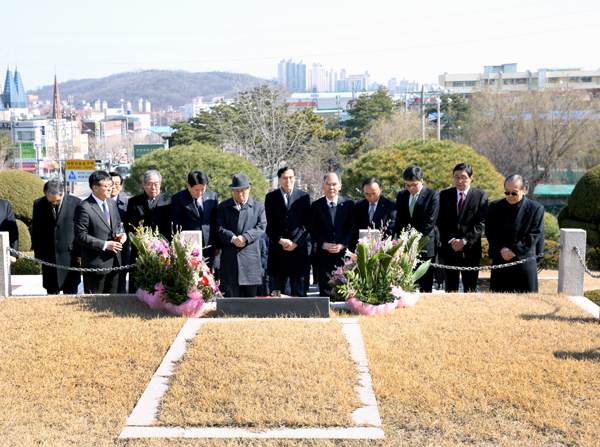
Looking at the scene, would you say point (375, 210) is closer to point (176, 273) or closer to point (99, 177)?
point (176, 273)

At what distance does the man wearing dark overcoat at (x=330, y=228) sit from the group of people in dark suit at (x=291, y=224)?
0.01 m

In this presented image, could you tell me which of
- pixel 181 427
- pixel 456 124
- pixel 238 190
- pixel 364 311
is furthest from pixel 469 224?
pixel 456 124

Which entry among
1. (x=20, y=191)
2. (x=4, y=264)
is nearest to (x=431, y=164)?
(x=4, y=264)

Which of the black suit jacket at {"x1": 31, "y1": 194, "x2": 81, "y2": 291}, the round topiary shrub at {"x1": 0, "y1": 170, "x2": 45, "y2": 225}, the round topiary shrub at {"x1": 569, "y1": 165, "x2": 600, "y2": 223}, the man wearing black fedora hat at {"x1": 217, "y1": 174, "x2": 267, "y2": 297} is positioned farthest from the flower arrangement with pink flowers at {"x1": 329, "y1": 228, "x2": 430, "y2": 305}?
the round topiary shrub at {"x1": 0, "y1": 170, "x2": 45, "y2": 225}

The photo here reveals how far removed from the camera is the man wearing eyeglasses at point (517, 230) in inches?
285

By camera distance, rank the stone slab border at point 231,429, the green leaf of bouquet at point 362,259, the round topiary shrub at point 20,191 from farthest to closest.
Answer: the round topiary shrub at point 20,191 < the green leaf of bouquet at point 362,259 < the stone slab border at point 231,429

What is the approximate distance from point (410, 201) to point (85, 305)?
13.7ft

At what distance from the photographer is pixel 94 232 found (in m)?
7.19

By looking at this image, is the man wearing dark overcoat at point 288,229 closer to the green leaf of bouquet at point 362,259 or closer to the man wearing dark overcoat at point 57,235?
the green leaf of bouquet at point 362,259

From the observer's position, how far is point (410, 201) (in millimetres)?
7586

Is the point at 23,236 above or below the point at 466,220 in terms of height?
below

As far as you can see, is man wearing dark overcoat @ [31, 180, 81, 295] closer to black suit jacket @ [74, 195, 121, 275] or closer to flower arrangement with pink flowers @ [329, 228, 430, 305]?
black suit jacket @ [74, 195, 121, 275]

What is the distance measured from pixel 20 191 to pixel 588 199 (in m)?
14.0

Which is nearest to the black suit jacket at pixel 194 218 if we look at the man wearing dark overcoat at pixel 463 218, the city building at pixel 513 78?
the man wearing dark overcoat at pixel 463 218
